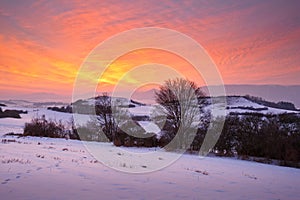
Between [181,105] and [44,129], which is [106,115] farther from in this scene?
[181,105]

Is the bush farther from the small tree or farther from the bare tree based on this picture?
the small tree

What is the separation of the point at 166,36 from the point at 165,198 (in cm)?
1654

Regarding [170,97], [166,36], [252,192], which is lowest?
Answer: [252,192]

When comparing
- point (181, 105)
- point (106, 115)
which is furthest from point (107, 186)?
point (106, 115)

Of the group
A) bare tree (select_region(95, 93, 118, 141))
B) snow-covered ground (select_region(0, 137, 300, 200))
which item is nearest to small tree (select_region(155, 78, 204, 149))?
bare tree (select_region(95, 93, 118, 141))

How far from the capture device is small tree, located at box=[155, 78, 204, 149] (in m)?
25.1

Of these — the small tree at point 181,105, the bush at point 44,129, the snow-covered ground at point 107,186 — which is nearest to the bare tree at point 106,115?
the bush at point 44,129

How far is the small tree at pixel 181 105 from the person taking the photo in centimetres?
2514

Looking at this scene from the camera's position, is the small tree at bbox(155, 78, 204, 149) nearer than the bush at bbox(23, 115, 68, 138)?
Yes

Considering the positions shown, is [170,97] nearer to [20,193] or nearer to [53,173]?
[53,173]

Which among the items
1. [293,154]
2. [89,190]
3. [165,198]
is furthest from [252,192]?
[293,154]

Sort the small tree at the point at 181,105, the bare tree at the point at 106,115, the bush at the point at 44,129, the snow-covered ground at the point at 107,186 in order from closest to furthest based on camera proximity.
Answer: the snow-covered ground at the point at 107,186
the small tree at the point at 181,105
the bush at the point at 44,129
the bare tree at the point at 106,115

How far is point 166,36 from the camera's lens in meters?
20.8

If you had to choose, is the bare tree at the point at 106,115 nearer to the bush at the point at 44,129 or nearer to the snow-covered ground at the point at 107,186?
the bush at the point at 44,129
